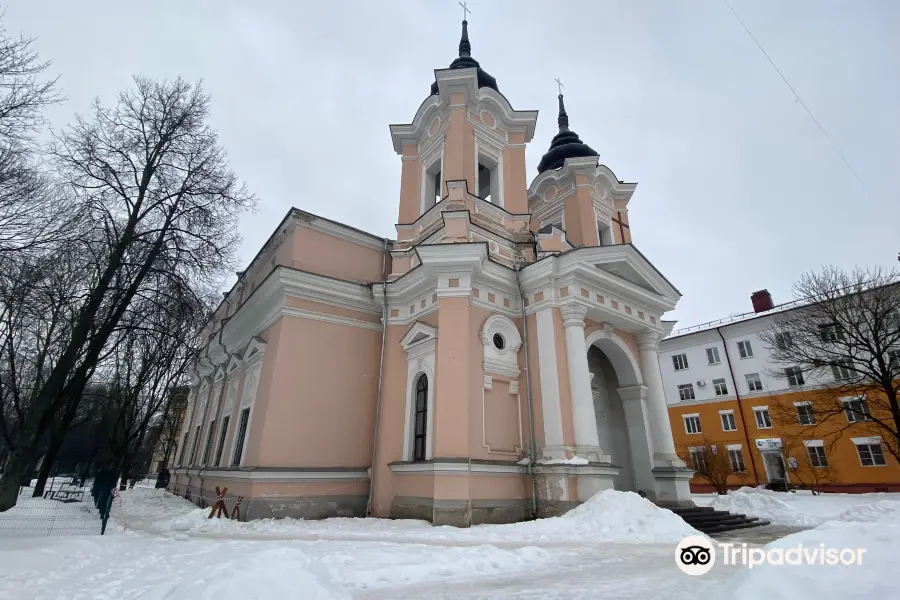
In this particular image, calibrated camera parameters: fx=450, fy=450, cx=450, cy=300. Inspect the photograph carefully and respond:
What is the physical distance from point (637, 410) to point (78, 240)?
15.0 m

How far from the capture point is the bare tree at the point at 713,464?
2439 cm

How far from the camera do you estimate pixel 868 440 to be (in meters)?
23.4

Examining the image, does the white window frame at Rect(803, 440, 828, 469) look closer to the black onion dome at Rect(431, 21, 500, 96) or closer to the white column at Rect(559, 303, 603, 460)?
the white column at Rect(559, 303, 603, 460)

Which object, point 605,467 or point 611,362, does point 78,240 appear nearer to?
point 605,467

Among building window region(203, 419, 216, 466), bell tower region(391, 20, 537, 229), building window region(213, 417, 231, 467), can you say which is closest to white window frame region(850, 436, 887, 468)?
bell tower region(391, 20, 537, 229)

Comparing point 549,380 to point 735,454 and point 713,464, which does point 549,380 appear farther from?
point 735,454

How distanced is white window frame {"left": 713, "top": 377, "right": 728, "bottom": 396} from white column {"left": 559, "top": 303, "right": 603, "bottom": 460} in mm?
23327

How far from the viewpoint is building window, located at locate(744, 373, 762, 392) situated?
92.6ft

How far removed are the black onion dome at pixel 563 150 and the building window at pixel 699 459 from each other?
18827 mm

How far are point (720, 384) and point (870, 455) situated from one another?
8117 millimetres

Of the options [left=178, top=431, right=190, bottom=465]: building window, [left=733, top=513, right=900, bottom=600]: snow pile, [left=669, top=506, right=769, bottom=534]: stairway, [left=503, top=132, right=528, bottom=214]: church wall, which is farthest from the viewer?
[left=178, top=431, right=190, bottom=465]: building window

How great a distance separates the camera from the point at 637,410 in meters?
13.9

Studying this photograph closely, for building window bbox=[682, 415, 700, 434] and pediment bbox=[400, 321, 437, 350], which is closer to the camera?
pediment bbox=[400, 321, 437, 350]

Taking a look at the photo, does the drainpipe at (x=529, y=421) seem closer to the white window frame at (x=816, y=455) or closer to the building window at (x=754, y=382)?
the white window frame at (x=816, y=455)
